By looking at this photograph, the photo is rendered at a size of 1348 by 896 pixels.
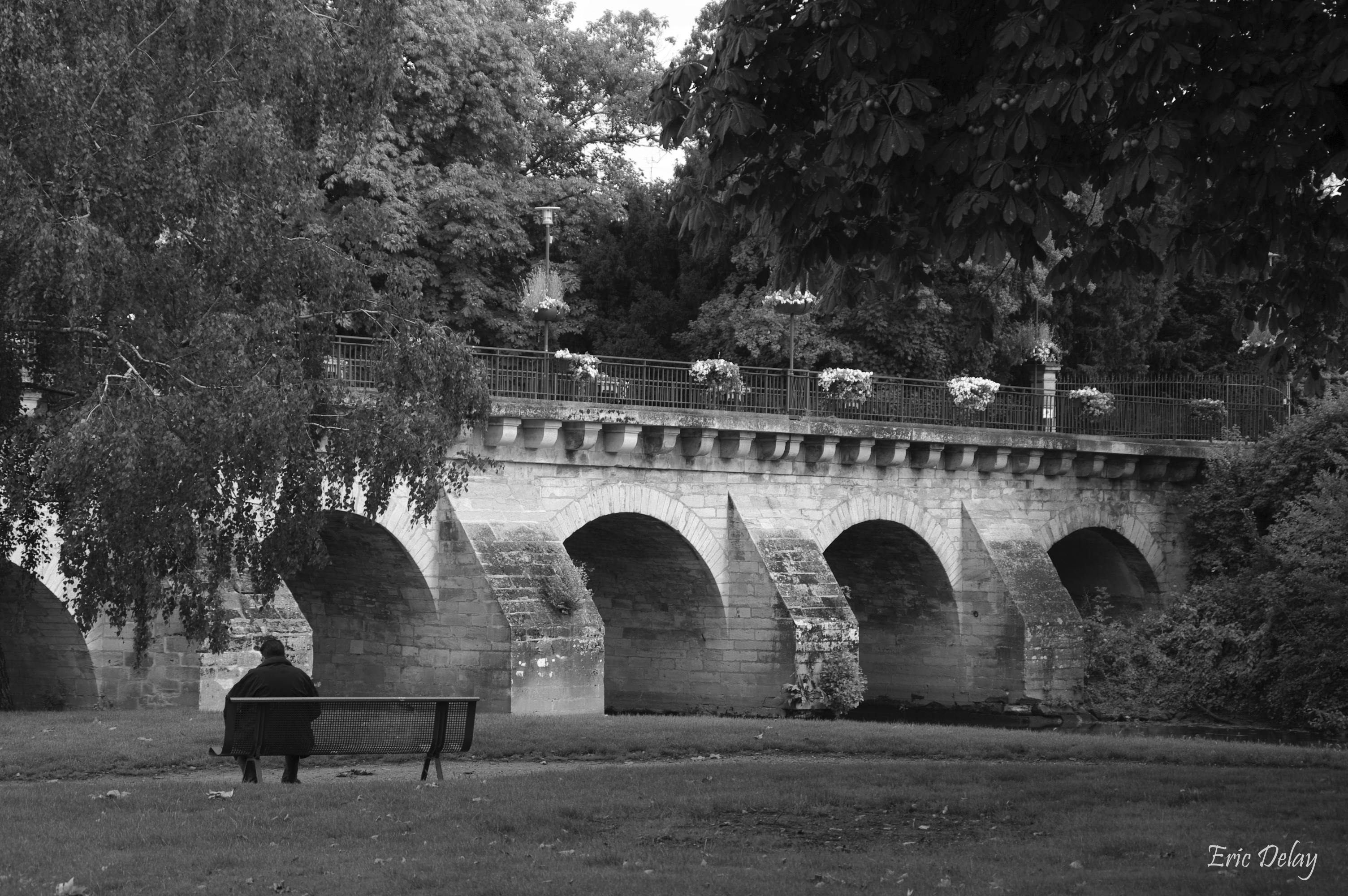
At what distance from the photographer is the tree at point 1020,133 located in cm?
938

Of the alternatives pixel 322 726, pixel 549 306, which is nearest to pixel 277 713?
pixel 322 726

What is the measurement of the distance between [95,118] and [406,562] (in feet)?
31.8

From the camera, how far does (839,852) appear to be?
29.5 feet

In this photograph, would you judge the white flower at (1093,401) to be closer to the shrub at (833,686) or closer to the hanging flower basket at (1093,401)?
the hanging flower basket at (1093,401)

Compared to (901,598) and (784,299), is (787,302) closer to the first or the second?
(784,299)

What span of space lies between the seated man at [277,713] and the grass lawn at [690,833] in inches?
12.7

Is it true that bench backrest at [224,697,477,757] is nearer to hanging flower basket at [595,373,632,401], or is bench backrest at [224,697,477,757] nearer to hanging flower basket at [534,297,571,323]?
hanging flower basket at [534,297,571,323]

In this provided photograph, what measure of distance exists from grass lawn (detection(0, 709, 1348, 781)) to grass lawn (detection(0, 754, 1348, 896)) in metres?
1.10

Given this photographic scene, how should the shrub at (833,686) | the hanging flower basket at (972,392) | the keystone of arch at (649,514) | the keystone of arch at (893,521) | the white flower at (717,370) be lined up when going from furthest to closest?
the hanging flower basket at (972,392) → the keystone of arch at (893,521) → the white flower at (717,370) → the shrub at (833,686) → the keystone of arch at (649,514)

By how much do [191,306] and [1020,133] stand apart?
7.45m

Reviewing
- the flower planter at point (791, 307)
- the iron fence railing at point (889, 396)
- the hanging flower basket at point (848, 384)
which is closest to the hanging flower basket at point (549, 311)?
the iron fence railing at point (889, 396)

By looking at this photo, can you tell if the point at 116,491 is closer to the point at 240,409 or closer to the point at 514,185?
the point at 240,409

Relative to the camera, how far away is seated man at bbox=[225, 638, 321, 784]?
11391mm

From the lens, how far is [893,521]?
1056 inches
